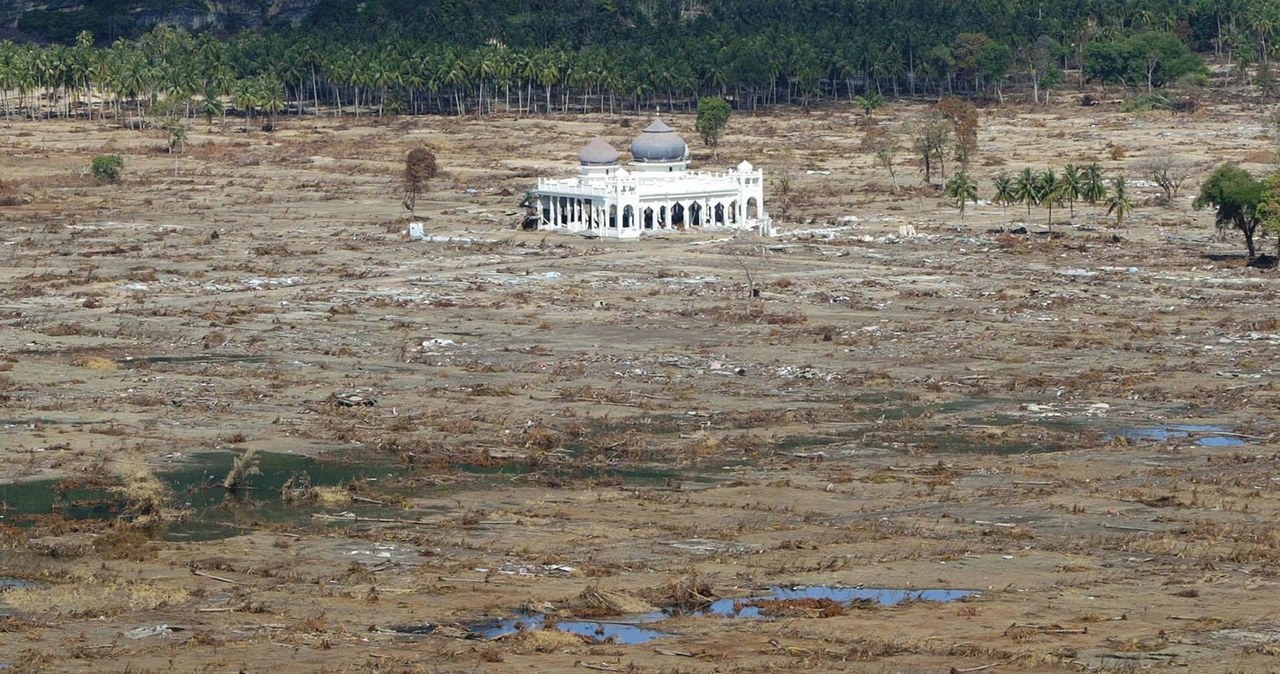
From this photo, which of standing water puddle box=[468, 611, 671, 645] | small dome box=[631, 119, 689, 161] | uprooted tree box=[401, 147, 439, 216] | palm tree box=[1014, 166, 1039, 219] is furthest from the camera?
uprooted tree box=[401, 147, 439, 216]

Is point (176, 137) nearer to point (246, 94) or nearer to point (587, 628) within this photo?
point (246, 94)

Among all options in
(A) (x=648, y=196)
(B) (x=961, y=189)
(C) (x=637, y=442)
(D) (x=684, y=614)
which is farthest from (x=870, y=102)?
(D) (x=684, y=614)

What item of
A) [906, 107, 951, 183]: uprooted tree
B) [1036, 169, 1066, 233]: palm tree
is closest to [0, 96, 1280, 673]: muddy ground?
[1036, 169, 1066, 233]: palm tree

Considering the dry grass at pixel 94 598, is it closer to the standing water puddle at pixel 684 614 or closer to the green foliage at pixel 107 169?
the standing water puddle at pixel 684 614

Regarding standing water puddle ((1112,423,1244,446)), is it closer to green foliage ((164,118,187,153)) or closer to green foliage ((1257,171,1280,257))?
green foliage ((1257,171,1280,257))

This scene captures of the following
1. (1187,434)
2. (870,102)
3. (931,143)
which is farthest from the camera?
(870,102)

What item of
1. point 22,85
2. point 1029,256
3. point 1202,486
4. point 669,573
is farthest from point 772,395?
point 22,85

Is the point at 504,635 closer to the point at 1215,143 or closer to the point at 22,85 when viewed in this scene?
the point at 1215,143

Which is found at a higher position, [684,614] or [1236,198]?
[1236,198]
